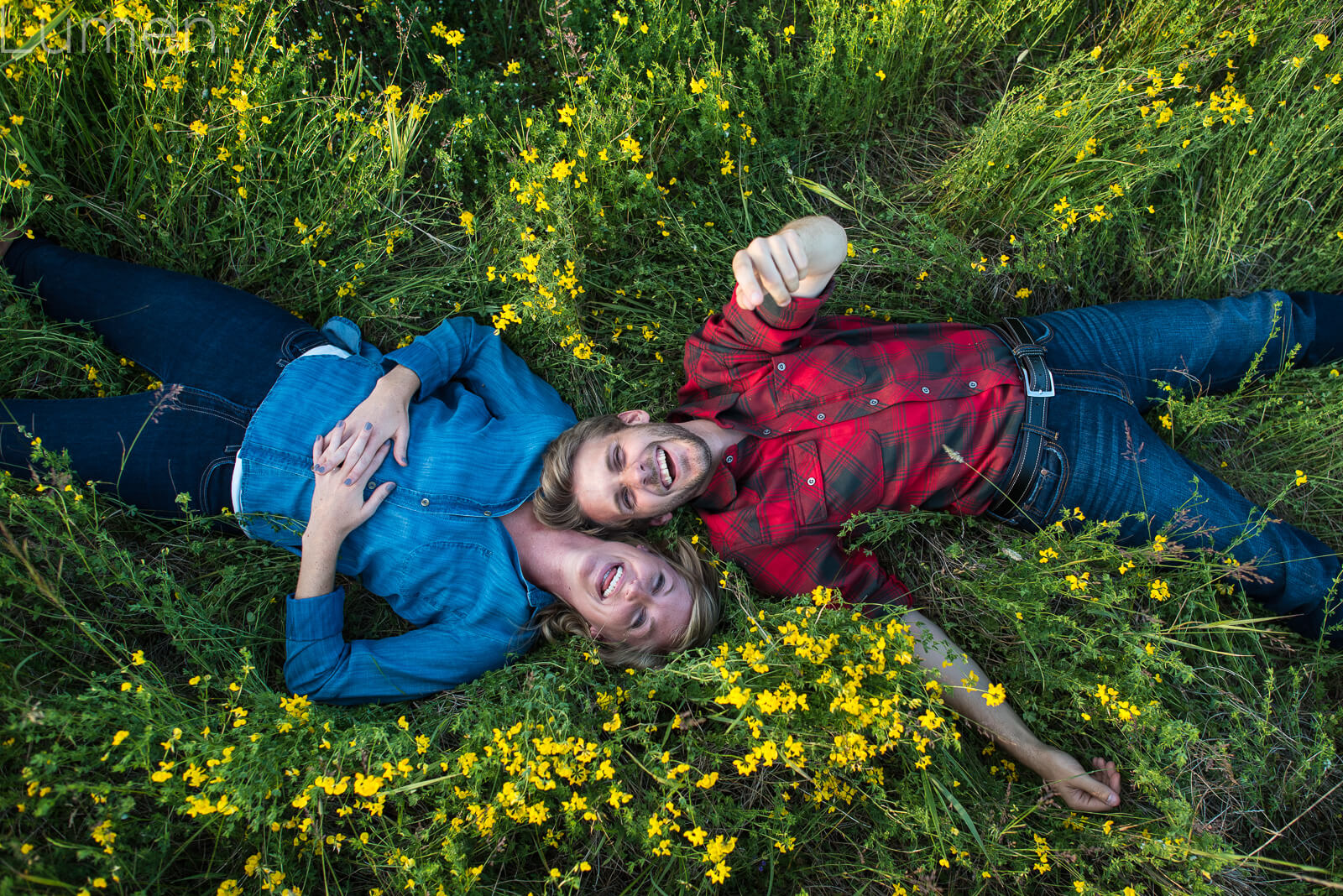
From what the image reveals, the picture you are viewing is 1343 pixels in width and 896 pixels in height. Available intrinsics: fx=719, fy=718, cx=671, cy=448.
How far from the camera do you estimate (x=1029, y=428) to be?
305cm

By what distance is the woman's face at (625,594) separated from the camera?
2.95 m

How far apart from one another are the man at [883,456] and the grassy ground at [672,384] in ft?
0.80

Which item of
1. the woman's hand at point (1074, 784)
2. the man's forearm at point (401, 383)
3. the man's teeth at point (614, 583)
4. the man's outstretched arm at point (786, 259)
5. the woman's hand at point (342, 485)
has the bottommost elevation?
the woman's hand at point (1074, 784)

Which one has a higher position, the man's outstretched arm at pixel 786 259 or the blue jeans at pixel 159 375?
the man's outstretched arm at pixel 786 259

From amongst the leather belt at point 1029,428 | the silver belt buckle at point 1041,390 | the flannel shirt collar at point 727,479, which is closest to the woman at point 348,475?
the flannel shirt collar at point 727,479

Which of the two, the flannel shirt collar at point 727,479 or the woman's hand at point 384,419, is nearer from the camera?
the woman's hand at point 384,419

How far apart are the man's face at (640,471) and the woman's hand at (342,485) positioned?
85 cm

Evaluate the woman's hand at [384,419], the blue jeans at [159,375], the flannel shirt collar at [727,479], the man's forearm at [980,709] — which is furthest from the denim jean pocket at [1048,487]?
the blue jeans at [159,375]

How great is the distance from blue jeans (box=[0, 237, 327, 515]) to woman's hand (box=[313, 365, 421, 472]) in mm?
471

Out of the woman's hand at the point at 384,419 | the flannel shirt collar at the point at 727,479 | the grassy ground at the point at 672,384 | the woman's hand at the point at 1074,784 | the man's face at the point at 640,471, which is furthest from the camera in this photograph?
the flannel shirt collar at the point at 727,479

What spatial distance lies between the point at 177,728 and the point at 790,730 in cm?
188

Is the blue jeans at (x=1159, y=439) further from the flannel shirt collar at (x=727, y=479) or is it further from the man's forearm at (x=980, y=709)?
the flannel shirt collar at (x=727, y=479)

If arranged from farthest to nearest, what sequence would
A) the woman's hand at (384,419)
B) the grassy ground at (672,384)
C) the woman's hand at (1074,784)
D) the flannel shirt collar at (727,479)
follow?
the flannel shirt collar at (727,479) < the woman's hand at (384,419) < the woman's hand at (1074,784) < the grassy ground at (672,384)

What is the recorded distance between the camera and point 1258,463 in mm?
3557
